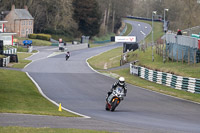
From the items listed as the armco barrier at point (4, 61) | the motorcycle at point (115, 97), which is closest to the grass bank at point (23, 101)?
the motorcycle at point (115, 97)

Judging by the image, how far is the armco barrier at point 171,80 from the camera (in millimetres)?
28291

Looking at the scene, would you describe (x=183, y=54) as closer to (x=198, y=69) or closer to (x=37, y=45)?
(x=198, y=69)

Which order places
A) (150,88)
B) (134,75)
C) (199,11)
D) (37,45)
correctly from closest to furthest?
(150,88)
(134,75)
(199,11)
(37,45)

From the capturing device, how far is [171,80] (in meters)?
31.7

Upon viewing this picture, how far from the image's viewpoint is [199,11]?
74625 millimetres

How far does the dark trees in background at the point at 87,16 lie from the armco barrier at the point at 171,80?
2785 inches

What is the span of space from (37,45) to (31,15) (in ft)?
64.7

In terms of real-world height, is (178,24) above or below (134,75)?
above

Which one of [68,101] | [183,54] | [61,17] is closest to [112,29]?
[61,17]

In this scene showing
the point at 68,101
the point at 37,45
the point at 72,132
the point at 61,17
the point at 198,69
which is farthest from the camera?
the point at 61,17

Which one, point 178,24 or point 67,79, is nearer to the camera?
point 67,79

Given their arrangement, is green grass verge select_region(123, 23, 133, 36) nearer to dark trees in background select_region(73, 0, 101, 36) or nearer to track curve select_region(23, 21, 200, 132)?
dark trees in background select_region(73, 0, 101, 36)

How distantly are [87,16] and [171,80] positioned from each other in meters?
80.1

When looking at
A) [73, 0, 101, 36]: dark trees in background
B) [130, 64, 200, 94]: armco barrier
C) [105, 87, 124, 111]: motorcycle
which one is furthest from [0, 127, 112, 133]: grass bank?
[73, 0, 101, 36]: dark trees in background
